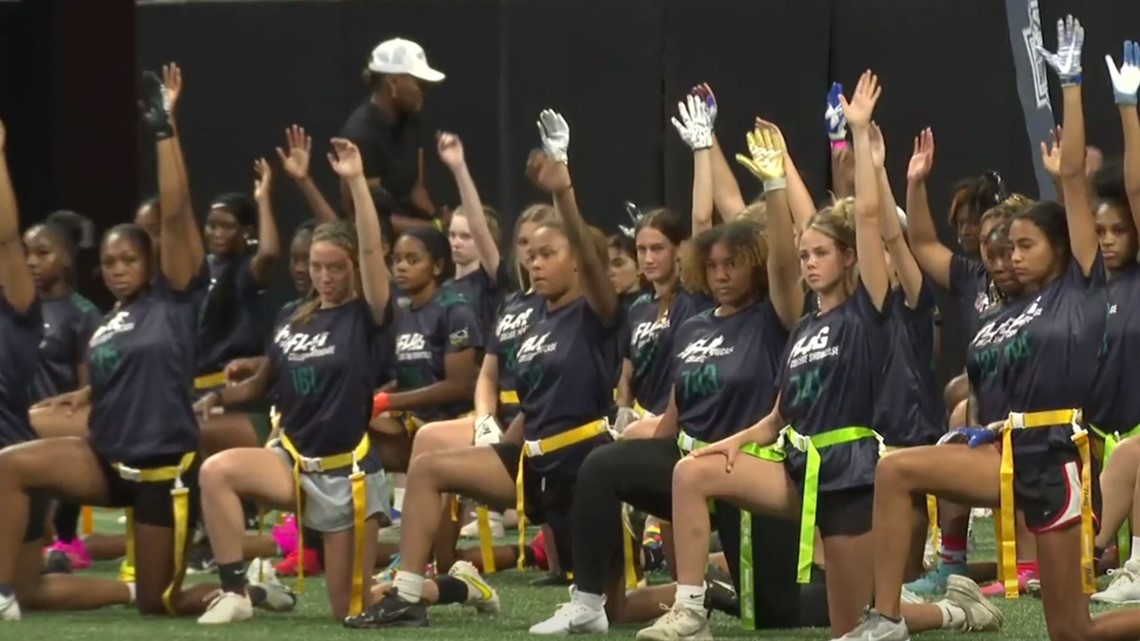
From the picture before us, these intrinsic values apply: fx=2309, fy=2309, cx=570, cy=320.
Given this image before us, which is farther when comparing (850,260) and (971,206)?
(971,206)

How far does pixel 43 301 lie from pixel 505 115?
12.2ft

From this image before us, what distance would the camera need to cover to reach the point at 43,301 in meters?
8.98

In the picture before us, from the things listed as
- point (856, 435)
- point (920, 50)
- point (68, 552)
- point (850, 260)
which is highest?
point (920, 50)

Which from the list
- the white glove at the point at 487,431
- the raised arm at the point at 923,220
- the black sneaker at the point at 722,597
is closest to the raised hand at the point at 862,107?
the raised arm at the point at 923,220

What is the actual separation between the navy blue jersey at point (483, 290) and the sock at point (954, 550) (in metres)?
2.12

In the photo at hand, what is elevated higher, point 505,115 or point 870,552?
point 505,115

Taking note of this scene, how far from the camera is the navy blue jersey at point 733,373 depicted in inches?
260

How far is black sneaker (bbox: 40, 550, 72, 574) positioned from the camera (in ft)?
29.0

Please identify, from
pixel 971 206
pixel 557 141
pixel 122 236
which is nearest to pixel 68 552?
pixel 122 236

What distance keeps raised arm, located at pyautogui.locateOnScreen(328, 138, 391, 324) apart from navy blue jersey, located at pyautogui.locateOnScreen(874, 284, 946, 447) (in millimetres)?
1602

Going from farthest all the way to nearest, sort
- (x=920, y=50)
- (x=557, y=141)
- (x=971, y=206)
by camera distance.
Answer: (x=920, y=50)
(x=971, y=206)
(x=557, y=141)

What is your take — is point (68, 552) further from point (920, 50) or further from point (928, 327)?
point (920, 50)

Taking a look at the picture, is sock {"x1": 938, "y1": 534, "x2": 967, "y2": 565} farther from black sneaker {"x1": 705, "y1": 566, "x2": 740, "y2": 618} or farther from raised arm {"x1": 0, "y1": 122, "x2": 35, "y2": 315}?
raised arm {"x1": 0, "y1": 122, "x2": 35, "y2": 315}

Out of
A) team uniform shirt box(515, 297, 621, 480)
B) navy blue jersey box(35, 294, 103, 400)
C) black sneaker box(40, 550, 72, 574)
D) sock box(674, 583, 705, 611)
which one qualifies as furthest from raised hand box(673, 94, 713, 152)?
black sneaker box(40, 550, 72, 574)
